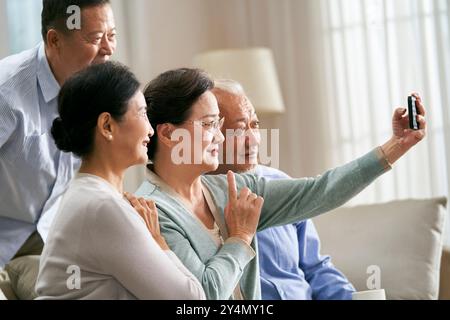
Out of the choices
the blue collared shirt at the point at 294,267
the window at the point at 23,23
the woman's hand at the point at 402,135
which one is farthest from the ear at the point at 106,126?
the window at the point at 23,23

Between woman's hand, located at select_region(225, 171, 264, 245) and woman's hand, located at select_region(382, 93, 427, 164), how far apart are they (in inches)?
9.2

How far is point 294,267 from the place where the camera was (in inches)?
70.7

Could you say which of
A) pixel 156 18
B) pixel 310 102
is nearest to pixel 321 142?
pixel 310 102

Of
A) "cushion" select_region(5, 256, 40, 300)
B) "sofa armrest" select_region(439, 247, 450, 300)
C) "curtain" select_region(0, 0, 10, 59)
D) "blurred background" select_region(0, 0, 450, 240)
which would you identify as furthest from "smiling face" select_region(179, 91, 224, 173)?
"blurred background" select_region(0, 0, 450, 240)

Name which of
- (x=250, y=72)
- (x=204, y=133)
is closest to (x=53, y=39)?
(x=204, y=133)

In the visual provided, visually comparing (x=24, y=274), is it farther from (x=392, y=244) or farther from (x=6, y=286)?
(x=392, y=244)

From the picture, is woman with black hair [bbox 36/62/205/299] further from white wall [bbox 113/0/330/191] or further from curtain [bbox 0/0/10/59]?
white wall [bbox 113/0/330/191]

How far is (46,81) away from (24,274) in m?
0.45

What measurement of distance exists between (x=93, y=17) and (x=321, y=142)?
225cm

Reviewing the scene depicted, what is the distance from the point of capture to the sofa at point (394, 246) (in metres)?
2.38

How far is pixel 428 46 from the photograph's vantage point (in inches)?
134

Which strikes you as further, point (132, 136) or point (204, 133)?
point (204, 133)

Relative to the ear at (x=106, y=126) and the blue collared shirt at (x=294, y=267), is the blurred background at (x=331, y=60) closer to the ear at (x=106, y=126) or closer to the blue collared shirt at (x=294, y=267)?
the blue collared shirt at (x=294, y=267)

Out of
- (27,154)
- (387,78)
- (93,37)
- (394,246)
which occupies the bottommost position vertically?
(394,246)
